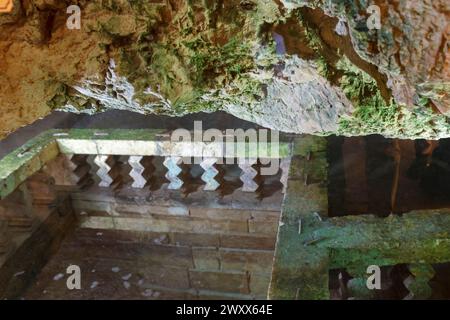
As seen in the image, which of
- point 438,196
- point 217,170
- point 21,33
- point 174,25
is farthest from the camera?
point 438,196

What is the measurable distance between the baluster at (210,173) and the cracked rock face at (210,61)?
6.82 feet

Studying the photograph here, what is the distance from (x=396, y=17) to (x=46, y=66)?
65.4 inches

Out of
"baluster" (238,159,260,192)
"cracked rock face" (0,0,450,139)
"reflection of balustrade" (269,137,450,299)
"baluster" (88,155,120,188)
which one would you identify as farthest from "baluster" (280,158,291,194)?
"baluster" (88,155,120,188)

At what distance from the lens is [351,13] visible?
5.36ft

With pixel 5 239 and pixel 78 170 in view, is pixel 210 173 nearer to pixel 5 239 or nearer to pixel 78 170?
pixel 78 170

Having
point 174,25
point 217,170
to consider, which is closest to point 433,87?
point 174,25

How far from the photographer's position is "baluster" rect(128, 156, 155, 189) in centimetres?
485

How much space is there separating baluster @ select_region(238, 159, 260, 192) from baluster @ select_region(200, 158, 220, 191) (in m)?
0.31

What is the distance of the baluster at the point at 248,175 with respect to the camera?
174 inches

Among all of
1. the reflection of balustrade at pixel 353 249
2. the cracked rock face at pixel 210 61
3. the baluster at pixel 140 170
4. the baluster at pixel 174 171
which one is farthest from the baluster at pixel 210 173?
the cracked rock face at pixel 210 61

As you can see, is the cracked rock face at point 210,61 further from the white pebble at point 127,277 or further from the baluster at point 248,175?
the white pebble at point 127,277

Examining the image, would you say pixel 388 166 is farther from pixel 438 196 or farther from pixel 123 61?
pixel 123 61

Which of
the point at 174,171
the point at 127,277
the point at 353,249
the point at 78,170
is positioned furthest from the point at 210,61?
the point at 127,277

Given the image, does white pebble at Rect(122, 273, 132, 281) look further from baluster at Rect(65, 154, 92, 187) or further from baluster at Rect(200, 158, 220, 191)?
baluster at Rect(200, 158, 220, 191)
